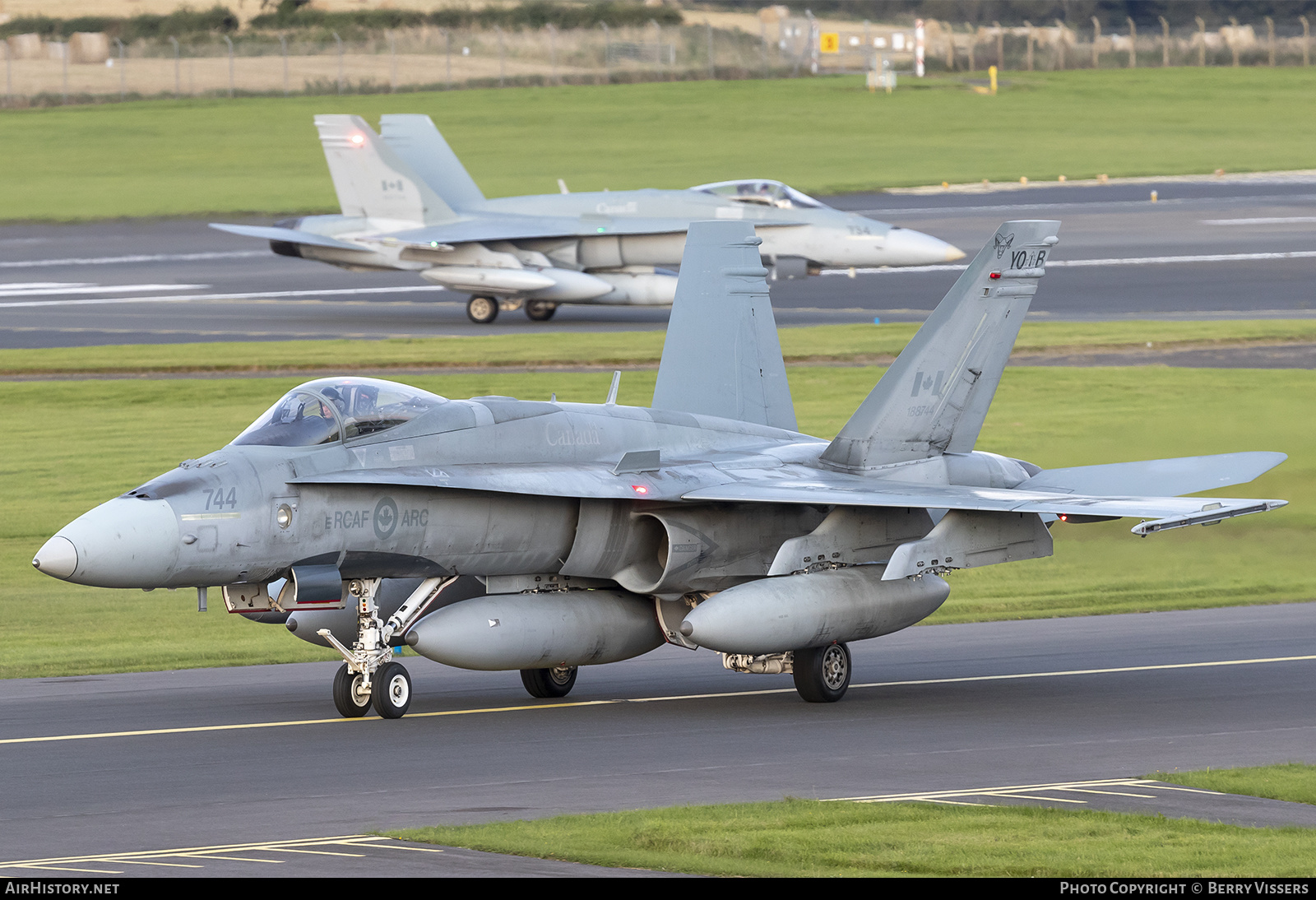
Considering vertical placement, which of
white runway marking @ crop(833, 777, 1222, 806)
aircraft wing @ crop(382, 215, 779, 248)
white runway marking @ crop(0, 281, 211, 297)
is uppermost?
aircraft wing @ crop(382, 215, 779, 248)

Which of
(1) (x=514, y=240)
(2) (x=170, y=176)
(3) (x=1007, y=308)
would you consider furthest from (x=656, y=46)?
(3) (x=1007, y=308)

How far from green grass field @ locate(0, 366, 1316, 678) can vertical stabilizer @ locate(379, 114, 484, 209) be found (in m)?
10.2

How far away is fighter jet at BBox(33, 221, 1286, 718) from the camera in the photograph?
1387 cm

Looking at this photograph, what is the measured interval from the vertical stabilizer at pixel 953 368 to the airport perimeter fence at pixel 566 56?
247ft

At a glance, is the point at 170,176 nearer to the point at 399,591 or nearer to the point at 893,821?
the point at 399,591

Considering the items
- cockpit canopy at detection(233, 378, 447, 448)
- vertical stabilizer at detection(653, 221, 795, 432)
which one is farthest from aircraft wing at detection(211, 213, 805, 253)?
cockpit canopy at detection(233, 378, 447, 448)

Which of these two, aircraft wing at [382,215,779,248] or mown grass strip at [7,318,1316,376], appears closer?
mown grass strip at [7,318,1316,376]

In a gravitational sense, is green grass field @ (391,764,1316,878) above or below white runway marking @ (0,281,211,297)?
above

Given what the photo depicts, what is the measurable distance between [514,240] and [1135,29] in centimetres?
7888

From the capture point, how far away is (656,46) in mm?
99812

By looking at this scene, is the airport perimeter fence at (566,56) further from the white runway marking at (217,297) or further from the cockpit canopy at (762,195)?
the cockpit canopy at (762,195)

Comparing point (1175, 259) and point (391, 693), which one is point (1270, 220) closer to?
point (1175, 259)

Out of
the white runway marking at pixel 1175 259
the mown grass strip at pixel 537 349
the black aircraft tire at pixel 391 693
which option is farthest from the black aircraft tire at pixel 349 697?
the white runway marking at pixel 1175 259

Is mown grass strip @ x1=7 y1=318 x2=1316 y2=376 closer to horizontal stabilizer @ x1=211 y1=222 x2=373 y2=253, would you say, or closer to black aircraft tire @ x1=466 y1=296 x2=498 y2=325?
black aircraft tire @ x1=466 y1=296 x2=498 y2=325
